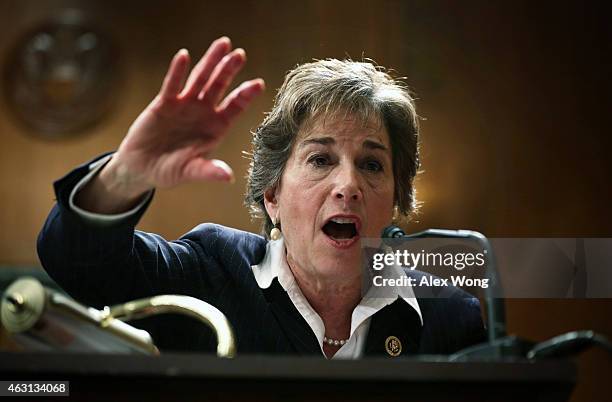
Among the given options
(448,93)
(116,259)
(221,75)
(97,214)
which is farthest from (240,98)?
(448,93)

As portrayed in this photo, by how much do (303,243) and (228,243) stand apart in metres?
0.15

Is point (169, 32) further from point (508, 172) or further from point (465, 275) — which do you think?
point (465, 275)

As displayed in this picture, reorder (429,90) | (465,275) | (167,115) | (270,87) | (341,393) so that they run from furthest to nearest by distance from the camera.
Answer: (429,90)
(270,87)
(465,275)
(167,115)
(341,393)

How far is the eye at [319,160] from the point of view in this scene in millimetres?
1639

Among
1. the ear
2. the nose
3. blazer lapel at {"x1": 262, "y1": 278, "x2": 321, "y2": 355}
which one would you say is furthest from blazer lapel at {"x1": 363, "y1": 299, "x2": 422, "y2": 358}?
the ear

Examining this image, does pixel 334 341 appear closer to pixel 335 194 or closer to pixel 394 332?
pixel 394 332

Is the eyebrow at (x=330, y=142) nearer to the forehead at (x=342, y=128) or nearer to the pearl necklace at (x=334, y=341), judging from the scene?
the forehead at (x=342, y=128)

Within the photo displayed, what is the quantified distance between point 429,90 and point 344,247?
3.32 ft

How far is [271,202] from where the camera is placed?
5.74ft

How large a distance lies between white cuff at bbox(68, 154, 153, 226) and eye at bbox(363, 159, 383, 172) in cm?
54

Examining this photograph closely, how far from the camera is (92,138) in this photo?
2756mm

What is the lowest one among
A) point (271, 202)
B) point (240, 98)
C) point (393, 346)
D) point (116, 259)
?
point (393, 346)

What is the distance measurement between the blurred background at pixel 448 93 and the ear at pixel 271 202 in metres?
0.47

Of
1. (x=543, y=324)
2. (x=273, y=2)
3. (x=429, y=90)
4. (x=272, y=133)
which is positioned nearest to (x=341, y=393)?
(x=272, y=133)
